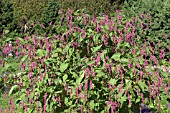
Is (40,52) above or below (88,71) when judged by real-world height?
above

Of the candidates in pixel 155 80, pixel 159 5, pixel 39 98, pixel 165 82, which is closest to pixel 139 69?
pixel 155 80

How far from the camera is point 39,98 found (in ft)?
13.6

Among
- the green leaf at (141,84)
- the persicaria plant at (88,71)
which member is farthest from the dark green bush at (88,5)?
the green leaf at (141,84)

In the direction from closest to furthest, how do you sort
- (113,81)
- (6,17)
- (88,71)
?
(88,71), (113,81), (6,17)

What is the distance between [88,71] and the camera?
371 centimetres

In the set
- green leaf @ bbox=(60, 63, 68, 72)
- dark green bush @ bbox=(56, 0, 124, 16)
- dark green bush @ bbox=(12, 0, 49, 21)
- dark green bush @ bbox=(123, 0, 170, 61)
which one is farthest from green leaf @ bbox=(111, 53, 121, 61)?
dark green bush @ bbox=(12, 0, 49, 21)

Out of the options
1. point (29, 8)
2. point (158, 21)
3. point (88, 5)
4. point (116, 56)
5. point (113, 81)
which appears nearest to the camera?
Answer: point (113, 81)

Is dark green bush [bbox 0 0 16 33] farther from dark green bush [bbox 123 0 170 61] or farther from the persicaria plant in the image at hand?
the persicaria plant

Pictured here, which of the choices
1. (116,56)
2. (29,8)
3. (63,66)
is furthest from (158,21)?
(63,66)

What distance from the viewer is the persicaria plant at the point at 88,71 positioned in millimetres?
3855

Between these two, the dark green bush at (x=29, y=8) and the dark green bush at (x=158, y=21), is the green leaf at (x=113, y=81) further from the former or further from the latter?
the dark green bush at (x=29, y=8)

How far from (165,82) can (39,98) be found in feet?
4.83

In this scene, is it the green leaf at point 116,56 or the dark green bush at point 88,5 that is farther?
the dark green bush at point 88,5

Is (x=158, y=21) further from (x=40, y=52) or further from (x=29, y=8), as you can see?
(x=40, y=52)
